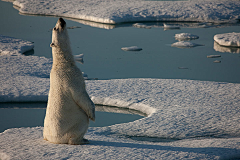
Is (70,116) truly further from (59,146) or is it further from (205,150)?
(205,150)

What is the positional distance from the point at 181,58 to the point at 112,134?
5267mm

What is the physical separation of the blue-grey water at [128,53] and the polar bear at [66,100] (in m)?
1.76

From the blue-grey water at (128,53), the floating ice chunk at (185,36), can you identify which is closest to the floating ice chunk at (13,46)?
the blue-grey water at (128,53)

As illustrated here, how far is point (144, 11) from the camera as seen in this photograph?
13.2 metres

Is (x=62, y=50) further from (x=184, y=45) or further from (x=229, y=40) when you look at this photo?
(x=229, y=40)

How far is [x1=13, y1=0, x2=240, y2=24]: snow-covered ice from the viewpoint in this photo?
42.3 feet

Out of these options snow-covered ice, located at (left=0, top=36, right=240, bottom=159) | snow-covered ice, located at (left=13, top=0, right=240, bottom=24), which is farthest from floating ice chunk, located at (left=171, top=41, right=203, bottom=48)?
snow-covered ice, located at (left=0, top=36, right=240, bottom=159)

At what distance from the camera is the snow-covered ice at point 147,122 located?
3.56 m

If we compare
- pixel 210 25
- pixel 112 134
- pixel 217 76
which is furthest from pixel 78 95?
pixel 210 25

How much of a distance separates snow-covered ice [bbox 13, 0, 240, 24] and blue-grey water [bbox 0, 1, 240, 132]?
0.31 meters

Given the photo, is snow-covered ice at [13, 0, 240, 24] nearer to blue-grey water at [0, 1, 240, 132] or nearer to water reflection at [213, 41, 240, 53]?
blue-grey water at [0, 1, 240, 132]

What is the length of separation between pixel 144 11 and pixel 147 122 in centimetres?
891

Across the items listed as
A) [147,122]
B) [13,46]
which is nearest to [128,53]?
[13,46]

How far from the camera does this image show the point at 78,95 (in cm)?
347
